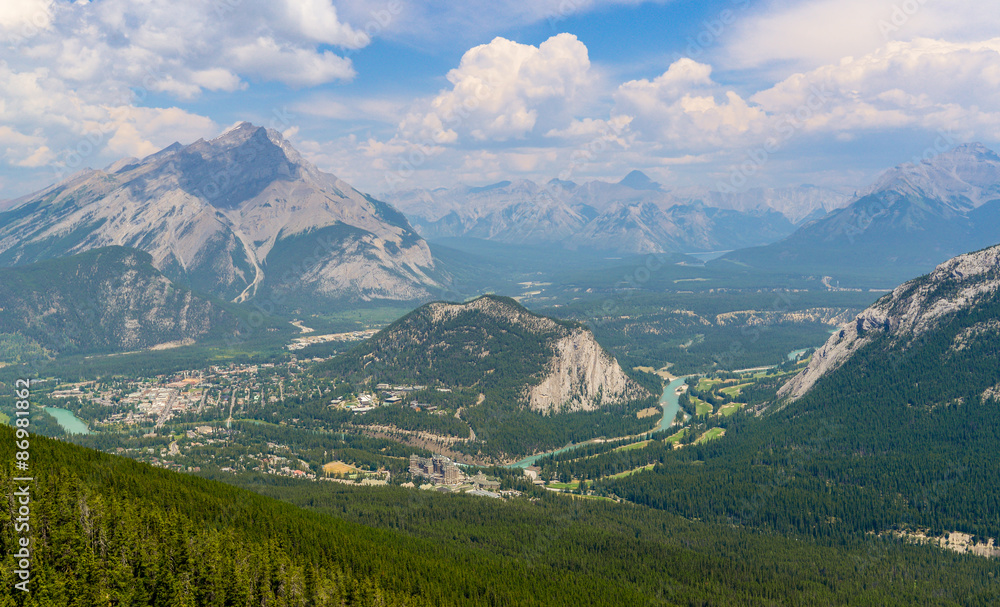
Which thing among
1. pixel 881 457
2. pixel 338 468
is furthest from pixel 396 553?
pixel 881 457

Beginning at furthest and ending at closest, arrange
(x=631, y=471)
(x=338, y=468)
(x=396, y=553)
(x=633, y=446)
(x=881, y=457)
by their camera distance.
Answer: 1. (x=633, y=446)
2. (x=631, y=471)
3. (x=338, y=468)
4. (x=881, y=457)
5. (x=396, y=553)

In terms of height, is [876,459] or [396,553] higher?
[396,553]

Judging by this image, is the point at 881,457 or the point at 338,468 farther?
the point at 338,468

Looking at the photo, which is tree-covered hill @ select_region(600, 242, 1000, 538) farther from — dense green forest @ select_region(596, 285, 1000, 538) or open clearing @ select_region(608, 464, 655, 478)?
open clearing @ select_region(608, 464, 655, 478)

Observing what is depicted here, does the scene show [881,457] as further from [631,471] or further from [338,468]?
[338,468]

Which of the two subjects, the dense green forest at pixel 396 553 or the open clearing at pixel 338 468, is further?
the open clearing at pixel 338 468

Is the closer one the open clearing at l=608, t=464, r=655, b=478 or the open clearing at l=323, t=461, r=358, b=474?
the open clearing at l=323, t=461, r=358, b=474

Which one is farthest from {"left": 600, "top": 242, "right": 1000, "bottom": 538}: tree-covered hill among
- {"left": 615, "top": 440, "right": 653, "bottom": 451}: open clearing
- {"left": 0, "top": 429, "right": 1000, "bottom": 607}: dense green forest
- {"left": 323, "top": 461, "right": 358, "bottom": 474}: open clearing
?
{"left": 323, "top": 461, "right": 358, "bottom": 474}: open clearing

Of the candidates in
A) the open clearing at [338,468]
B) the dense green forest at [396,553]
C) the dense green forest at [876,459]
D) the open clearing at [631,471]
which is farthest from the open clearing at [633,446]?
the open clearing at [338,468]

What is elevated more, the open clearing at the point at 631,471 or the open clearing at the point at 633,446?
the open clearing at the point at 633,446

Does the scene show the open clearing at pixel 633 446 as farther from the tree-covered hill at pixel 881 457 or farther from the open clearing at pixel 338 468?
the open clearing at pixel 338 468

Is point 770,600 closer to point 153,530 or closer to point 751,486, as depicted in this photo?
point 751,486
